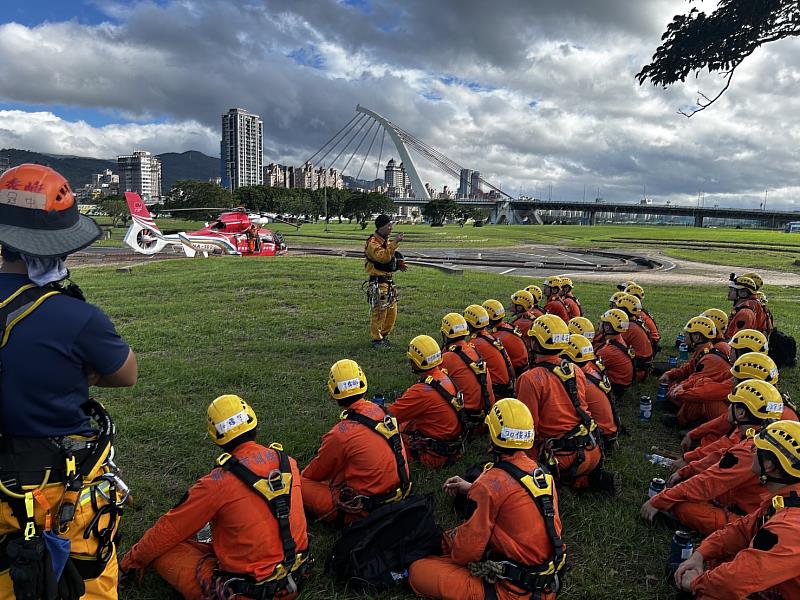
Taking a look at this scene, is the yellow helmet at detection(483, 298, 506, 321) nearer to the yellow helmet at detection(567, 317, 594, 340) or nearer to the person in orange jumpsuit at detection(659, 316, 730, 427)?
the yellow helmet at detection(567, 317, 594, 340)

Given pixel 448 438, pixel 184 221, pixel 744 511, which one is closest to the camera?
pixel 744 511

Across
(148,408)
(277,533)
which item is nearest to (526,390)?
(277,533)

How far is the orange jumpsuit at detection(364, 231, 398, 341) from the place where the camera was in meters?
11.6

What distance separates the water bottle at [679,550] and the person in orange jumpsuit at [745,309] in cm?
699

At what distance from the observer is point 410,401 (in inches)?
256

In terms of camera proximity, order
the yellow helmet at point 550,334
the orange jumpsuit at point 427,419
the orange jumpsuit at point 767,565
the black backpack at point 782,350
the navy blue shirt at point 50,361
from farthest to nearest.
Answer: the black backpack at point 782,350, the orange jumpsuit at point 427,419, the yellow helmet at point 550,334, the orange jumpsuit at point 767,565, the navy blue shirt at point 50,361

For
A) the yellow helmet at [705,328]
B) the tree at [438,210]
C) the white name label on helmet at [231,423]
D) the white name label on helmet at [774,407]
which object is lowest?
the white name label on helmet at [774,407]

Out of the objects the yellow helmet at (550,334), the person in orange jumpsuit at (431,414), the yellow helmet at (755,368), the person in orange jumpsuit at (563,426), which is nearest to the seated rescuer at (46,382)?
the person in orange jumpsuit at (431,414)

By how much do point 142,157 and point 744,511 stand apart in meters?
224

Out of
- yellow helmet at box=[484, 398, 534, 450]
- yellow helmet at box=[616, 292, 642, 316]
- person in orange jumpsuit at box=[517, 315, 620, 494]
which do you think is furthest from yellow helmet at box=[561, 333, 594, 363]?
yellow helmet at box=[616, 292, 642, 316]

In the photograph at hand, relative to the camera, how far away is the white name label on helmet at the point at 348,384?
526cm

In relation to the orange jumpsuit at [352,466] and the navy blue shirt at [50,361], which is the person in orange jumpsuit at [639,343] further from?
the navy blue shirt at [50,361]

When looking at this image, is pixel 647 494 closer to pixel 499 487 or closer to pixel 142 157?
pixel 499 487

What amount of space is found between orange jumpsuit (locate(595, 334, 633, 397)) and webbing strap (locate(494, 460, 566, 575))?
5.38m
